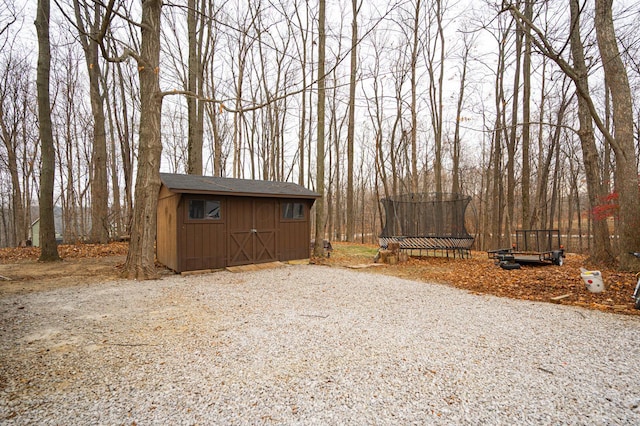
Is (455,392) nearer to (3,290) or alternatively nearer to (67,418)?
(67,418)

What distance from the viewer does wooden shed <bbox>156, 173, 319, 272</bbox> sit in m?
6.92

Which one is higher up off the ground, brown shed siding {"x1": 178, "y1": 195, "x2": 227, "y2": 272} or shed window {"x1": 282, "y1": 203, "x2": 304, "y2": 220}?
shed window {"x1": 282, "y1": 203, "x2": 304, "y2": 220}

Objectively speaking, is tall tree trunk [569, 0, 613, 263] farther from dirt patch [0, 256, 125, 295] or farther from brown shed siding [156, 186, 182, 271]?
dirt patch [0, 256, 125, 295]

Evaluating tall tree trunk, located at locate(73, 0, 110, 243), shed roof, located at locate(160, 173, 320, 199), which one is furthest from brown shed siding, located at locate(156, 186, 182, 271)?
tall tree trunk, located at locate(73, 0, 110, 243)

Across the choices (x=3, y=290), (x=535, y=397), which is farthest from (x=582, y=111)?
(x=3, y=290)

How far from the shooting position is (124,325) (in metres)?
3.44

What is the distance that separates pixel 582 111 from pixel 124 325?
10.6 metres

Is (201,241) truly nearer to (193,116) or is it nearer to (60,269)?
(60,269)

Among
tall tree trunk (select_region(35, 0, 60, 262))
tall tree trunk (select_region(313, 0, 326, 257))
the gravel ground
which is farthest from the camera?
tall tree trunk (select_region(313, 0, 326, 257))

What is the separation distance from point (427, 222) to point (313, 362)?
29.8 ft

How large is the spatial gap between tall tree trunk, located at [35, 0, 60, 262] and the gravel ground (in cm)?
426

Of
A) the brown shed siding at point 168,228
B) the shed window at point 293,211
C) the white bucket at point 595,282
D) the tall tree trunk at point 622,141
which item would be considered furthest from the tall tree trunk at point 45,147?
the tall tree trunk at point 622,141

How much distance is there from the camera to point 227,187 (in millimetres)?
7551

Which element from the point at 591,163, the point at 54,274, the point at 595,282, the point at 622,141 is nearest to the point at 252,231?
the point at 54,274
